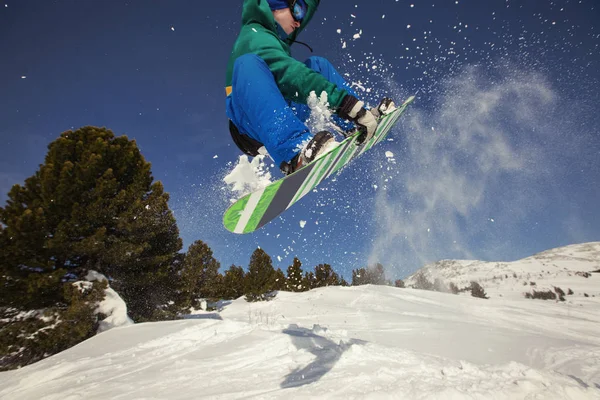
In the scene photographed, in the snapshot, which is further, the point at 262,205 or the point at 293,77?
the point at 262,205

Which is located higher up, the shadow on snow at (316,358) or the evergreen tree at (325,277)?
the evergreen tree at (325,277)

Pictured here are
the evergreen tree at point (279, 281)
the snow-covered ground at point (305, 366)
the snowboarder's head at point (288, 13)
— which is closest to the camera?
the snow-covered ground at point (305, 366)

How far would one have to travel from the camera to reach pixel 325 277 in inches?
1013

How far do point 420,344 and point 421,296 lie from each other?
30.6ft

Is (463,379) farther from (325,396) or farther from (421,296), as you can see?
(421,296)

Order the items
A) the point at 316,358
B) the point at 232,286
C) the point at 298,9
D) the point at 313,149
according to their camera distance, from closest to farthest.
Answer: the point at 313,149
the point at 316,358
the point at 298,9
the point at 232,286

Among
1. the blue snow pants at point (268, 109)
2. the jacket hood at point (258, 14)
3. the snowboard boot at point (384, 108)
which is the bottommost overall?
the blue snow pants at point (268, 109)

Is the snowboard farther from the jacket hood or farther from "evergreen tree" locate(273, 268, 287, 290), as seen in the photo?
"evergreen tree" locate(273, 268, 287, 290)

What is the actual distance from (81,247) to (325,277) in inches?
831

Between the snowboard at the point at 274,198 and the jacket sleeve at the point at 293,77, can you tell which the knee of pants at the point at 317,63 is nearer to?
the jacket sleeve at the point at 293,77

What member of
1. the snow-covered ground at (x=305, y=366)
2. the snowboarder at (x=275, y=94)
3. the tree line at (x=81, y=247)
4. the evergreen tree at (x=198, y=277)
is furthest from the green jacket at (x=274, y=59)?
the evergreen tree at (x=198, y=277)

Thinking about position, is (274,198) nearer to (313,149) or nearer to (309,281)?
(313,149)

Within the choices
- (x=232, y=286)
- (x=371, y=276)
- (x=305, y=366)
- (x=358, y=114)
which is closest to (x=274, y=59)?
(x=358, y=114)

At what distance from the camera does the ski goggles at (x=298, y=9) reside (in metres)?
2.57
